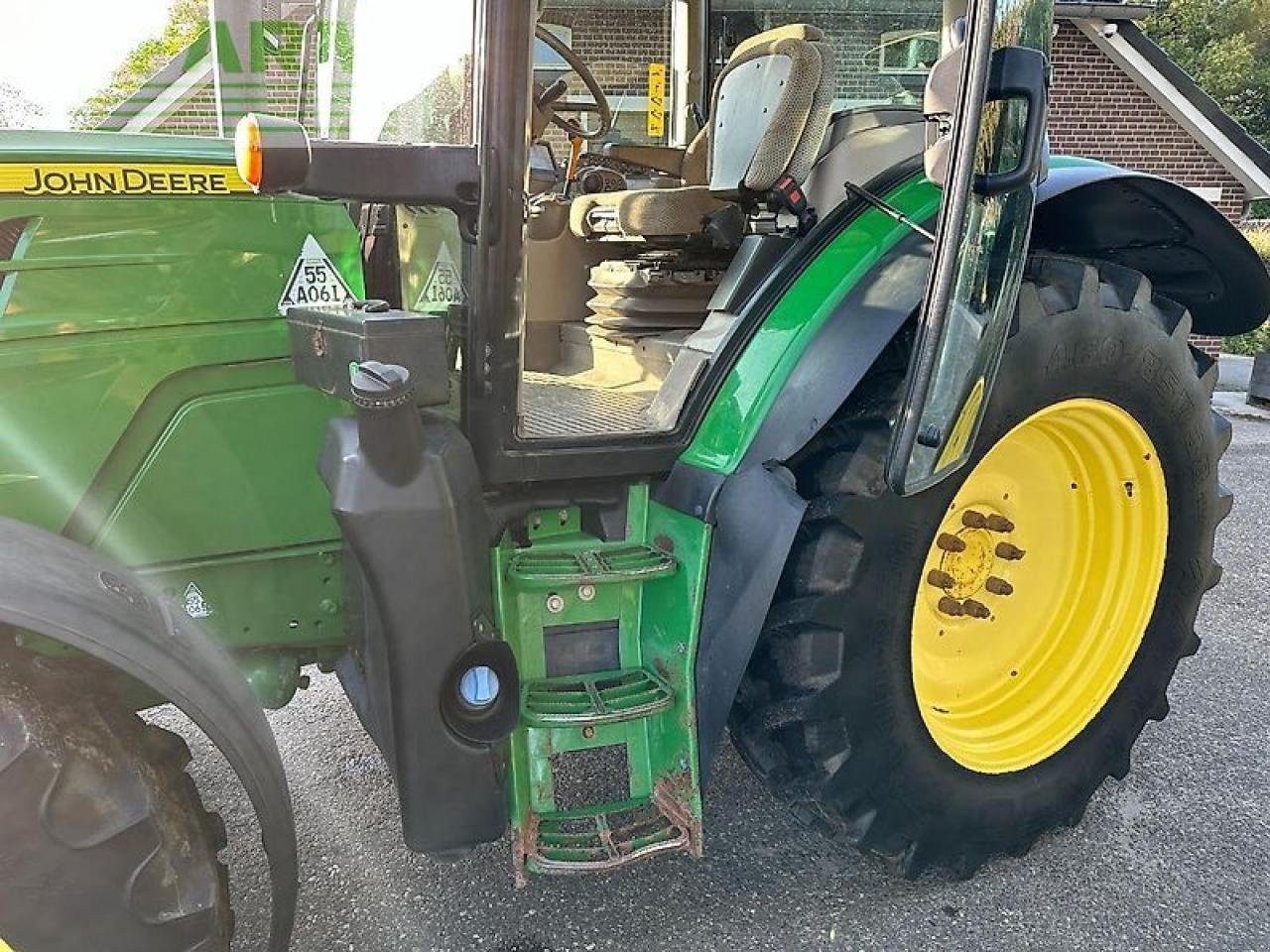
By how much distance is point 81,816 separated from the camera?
1.44m

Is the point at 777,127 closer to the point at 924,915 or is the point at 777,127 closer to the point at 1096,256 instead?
the point at 1096,256

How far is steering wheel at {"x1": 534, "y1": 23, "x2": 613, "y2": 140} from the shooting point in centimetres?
260

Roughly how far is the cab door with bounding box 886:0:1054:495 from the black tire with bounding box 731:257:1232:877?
14 cm

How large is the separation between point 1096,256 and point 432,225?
1918 millimetres

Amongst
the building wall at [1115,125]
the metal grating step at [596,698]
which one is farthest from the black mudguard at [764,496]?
the building wall at [1115,125]

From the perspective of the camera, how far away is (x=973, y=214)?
5.71 ft

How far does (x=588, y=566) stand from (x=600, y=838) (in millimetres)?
538

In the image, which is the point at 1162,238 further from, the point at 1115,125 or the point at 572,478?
the point at 1115,125

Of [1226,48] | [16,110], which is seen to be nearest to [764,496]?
[16,110]

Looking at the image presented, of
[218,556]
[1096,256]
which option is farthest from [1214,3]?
[218,556]

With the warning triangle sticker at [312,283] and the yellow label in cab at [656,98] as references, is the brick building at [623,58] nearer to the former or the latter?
the yellow label in cab at [656,98]

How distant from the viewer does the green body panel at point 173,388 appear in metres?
1.75

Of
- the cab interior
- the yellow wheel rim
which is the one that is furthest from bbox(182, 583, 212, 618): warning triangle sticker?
the yellow wheel rim

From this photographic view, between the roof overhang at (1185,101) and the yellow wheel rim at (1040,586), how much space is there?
9702 millimetres
